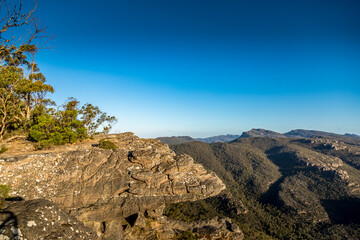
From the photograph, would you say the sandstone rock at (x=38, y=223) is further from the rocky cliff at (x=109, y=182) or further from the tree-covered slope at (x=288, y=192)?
the tree-covered slope at (x=288, y=192)

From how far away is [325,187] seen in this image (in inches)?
3351

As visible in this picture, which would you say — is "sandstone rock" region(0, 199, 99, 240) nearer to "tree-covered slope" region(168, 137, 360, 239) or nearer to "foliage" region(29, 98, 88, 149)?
"foliage" region(29, 98, 88, 149)

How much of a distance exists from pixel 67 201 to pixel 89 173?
3076 millimetres

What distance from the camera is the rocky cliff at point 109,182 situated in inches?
583

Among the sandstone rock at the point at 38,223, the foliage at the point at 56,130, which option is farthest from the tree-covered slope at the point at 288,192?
the sandstone rock at the point at 38,223

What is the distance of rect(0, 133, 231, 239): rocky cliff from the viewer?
1480 cm

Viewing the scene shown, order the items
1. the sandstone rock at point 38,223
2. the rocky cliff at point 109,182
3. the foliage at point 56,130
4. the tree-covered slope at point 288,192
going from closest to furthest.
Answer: the sandstone rock at point 38,223
the rocky cliff at point 109,182
the foliage at point 56,130
the tree-covered slope at point 288,192

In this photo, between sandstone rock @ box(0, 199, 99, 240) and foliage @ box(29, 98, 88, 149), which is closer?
sandstone rock @ box(0, 199, 99, 240)

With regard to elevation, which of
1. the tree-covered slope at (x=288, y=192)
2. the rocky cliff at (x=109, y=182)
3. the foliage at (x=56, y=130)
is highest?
the foliage at (x=56, y=130)

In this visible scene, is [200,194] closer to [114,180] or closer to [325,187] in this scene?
[114,180]

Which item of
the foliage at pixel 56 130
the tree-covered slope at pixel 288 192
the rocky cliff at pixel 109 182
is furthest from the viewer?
the tree-covered slope at pixel 288 192

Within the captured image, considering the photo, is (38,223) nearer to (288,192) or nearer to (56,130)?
(56,130)

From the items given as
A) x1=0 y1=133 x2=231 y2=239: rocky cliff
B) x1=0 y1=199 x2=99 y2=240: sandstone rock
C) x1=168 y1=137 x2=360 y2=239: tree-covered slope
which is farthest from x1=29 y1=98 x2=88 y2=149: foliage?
x1=168 y1=137 x2=360 y2=239: tree-covered slope

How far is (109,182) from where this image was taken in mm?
18266
